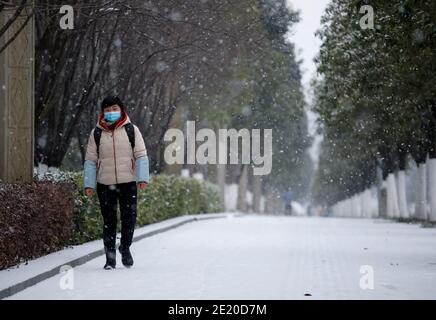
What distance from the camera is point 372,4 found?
18219mm

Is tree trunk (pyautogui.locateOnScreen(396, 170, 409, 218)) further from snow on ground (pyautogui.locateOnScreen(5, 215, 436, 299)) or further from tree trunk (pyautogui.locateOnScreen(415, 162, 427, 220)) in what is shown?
snow on ground (pyautogui.locateOnScreen(5, 215, 436, 299))

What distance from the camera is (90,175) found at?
46.9 feet

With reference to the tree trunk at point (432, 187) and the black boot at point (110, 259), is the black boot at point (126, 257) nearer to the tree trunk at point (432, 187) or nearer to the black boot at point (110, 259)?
the black boot at point (110, 259)

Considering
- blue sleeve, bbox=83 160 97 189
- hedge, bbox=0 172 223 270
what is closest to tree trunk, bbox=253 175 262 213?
hedge, bbox=0 172 223 270

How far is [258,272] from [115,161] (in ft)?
7.78

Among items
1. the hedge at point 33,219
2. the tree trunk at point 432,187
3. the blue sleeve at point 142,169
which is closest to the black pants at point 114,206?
the blue sleeve at point 142,169

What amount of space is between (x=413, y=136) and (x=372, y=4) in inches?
899

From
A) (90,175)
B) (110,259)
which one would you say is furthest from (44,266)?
(90,175)

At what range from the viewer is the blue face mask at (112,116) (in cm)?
1422

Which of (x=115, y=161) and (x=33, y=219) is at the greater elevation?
(x=115, y=161)

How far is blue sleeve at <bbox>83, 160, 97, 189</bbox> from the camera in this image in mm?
14266

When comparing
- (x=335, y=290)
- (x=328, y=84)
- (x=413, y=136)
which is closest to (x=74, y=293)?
(x=335, y=290)

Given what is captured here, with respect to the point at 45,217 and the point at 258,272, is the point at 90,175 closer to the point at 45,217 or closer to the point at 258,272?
the point at 45,217

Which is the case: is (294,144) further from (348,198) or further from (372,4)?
(372,4)
